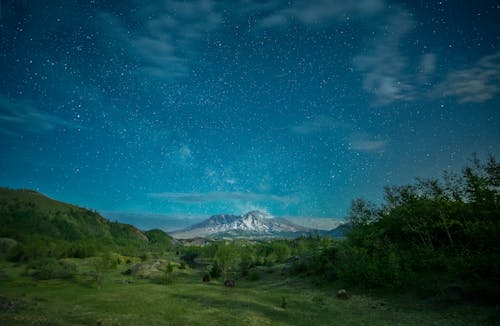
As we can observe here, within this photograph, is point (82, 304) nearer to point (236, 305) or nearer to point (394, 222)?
point (236, 305)

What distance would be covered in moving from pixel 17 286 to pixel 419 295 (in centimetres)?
7111

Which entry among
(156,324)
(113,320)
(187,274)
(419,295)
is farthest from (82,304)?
(187,274)

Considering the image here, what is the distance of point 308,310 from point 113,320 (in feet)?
73.2

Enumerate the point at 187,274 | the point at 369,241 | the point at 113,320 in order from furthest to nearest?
the point at 187,274, the point at 369,241, the point at 113,320

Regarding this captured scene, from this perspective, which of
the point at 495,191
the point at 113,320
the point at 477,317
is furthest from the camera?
the point at 495,191

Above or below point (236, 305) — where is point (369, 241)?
above

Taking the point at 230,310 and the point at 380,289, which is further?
the point at 380,289

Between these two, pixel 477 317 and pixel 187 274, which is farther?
pixel 187 274

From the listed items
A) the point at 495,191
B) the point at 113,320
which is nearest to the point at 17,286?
the point at 113,320

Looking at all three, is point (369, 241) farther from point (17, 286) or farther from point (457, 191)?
point (17, 286)

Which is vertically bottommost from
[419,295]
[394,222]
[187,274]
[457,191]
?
[187,274]

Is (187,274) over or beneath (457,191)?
beneath

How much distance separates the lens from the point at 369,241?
189 feet

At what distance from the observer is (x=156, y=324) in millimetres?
28828
